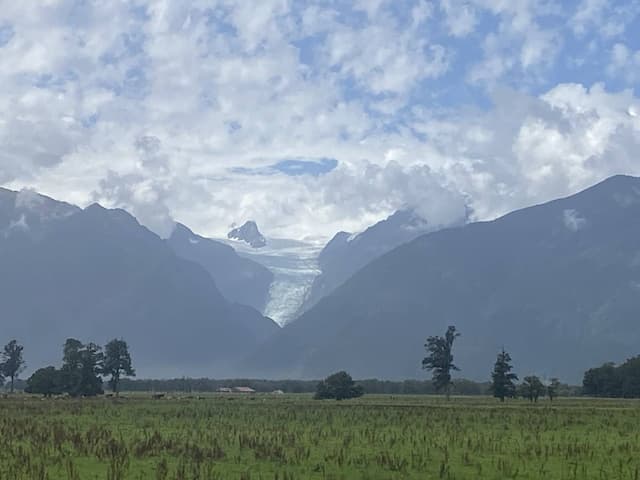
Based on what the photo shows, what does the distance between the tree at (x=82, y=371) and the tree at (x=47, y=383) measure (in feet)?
6.02

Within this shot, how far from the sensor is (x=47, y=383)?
155 m

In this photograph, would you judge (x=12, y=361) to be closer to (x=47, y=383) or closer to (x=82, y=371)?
(x=47, y=383)

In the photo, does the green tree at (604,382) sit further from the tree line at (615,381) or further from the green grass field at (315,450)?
the green grass field at (315,450)

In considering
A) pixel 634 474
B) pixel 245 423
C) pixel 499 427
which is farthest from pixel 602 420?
pixel 634 474

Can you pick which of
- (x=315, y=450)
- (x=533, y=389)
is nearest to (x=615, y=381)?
(x=533, y=389)

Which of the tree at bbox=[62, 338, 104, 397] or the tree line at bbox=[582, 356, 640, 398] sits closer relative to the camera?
the tree at bbox=[62, 338, 104, 397]

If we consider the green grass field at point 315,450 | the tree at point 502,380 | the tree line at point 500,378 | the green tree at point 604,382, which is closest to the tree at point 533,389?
the tree line at point 500,378

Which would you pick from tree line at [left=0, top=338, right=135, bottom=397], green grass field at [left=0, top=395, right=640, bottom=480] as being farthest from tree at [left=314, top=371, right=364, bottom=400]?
green grass field at [left=0, top=395, right=640, bottom=480]

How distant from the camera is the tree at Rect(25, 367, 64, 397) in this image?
501 feet

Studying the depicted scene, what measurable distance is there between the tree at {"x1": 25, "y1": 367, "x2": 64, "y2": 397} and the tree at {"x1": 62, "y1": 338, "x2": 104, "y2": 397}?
1836 mm

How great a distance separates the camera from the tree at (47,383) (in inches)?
6016

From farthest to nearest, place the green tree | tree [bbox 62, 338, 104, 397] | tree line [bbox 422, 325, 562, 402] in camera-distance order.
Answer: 1. the green tree
2. tree [bbox 62, 338, 104, 397]
3. tree line [bbox 422, 325, 562, 402]

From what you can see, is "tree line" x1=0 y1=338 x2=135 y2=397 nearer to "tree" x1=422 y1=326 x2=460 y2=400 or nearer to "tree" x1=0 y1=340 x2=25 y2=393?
"tree" x1=0 y1=340 x2=25 y2=393

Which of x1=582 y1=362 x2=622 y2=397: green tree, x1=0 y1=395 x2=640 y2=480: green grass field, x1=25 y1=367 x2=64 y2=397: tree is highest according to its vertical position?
x1=582 y1=362 x2=622 y2=397: green tree
